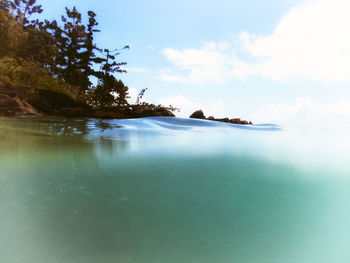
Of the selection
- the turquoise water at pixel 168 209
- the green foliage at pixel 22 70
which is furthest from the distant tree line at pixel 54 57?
the turquoise water at pixel 168 209

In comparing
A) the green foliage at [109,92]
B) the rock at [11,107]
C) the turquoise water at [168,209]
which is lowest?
the turquoise water at [168,209]

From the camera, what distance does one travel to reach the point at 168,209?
208 centimetres

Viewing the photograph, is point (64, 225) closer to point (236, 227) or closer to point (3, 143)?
point (236, 227)

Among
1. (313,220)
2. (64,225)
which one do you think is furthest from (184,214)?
(313,220)

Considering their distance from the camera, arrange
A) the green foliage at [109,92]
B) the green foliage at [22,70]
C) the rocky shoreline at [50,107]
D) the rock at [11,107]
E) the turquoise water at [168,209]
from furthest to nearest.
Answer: the green foliage at [109,92] < the green foliage at [22,70] < the rocky shoreline at [50,107] < the rock at [11,107] < the turquoise water at [168,209]

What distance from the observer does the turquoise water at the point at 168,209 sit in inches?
62.6

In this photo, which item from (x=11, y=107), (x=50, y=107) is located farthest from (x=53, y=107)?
(x=11, y=107)

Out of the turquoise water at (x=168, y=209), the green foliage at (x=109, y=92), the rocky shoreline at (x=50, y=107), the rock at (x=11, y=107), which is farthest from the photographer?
the green foliage at (x=109, y=92)

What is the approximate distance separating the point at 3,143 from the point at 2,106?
15.5ft

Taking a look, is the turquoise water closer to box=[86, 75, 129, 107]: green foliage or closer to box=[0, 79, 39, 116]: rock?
box=[0, 79, 39, 116]: rock

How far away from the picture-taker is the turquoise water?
5.22 ft

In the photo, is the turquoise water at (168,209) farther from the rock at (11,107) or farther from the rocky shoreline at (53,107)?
the rocky shoreline at (53,107)

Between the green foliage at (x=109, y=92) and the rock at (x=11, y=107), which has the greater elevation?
the green foliage at (x=109, y=92)

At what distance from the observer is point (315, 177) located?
3.25m
